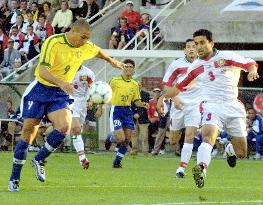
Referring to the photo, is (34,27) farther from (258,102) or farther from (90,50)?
(90,50)

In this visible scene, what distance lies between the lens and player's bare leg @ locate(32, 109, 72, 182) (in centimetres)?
1593

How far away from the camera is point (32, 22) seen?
1416 inches

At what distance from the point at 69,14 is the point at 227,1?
497cm

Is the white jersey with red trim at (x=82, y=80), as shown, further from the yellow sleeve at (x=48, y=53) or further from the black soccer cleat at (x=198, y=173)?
the black soccer cleat at (x=198, y=173)

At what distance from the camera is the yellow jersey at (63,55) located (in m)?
16.0

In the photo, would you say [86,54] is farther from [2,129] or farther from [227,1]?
[227,1]

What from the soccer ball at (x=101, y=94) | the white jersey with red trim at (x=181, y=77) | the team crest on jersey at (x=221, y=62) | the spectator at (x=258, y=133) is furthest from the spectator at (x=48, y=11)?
the team crest on jersey at (x=221, y=62)

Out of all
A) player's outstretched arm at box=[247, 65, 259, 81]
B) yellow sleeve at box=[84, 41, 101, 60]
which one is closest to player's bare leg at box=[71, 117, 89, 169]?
yellow sleeve at box=[84, 41, 101, 60]

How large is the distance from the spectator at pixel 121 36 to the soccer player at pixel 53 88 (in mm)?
17754

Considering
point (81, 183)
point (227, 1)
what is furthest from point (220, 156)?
point (81, 183)

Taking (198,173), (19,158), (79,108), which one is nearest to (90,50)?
(19,158)

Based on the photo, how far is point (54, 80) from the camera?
50.0 feet

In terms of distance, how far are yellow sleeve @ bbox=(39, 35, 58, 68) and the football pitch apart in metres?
1.79

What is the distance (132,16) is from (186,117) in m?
13.7
